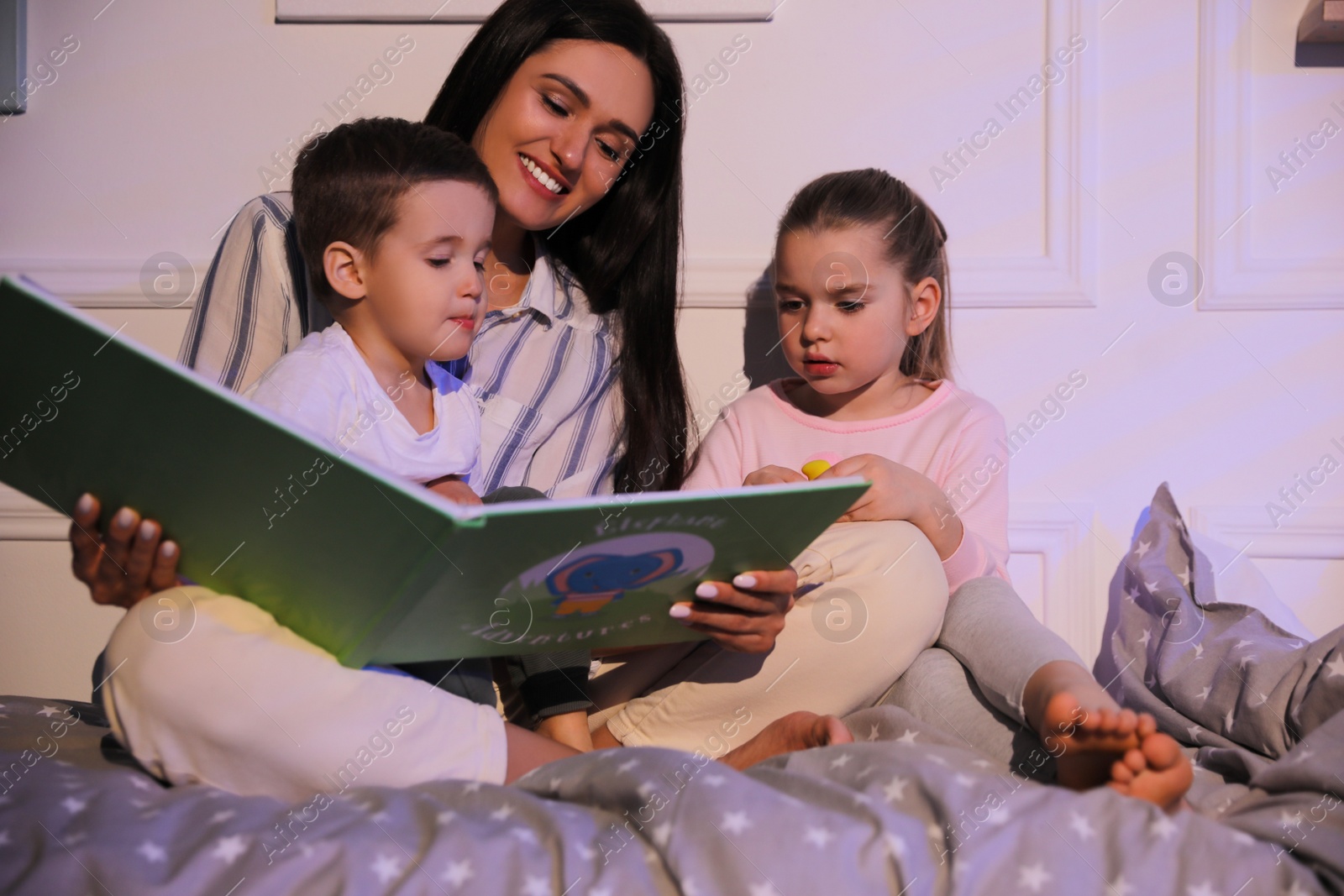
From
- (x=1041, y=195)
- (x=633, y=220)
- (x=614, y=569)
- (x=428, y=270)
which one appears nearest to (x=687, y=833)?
(x=614, y=569)

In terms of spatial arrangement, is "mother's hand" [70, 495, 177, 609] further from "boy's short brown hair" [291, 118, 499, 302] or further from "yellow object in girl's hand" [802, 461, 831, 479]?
"yellow object in girl's hand" [802, 461, 831, 479]

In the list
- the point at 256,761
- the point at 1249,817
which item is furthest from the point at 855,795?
the point at 256,761

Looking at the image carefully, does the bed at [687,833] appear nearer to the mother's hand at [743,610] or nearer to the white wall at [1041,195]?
the mother's hand at [743,610]

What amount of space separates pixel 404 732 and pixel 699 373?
0.92 m

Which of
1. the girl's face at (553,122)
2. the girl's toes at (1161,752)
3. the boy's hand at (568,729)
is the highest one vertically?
the girl's face at (553,122)

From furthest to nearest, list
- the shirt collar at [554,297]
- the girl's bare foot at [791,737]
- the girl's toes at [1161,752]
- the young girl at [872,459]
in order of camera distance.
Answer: the shirt collar at [554,297] → the young girl at [872,459] → the girl's bare foot at [791,737] → the girl's toes at [1161,752]

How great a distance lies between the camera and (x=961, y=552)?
1.24m

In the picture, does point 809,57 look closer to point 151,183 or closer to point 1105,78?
point 1105,78

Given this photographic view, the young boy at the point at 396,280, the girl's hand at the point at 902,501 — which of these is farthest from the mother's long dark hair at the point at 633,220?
the girl's hand at the point at 902,501

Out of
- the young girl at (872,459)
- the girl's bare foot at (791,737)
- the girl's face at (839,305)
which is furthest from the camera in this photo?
the girl's face at (839,305)

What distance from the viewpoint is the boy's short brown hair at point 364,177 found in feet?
3.56

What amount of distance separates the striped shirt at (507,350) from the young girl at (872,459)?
0.18 m

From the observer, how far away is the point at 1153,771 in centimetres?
77

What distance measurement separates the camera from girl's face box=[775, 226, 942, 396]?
132 centimetres
